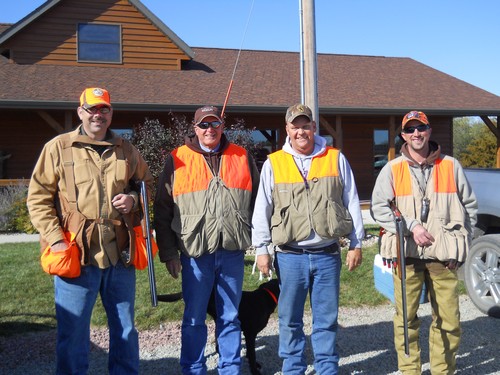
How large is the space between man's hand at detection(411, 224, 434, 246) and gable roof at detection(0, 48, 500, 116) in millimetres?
10533

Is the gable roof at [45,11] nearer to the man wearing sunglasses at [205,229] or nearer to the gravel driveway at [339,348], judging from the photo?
the gravel driveway at [339,348]

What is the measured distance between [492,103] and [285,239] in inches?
617

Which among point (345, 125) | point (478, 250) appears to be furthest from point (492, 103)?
point (478, 250)

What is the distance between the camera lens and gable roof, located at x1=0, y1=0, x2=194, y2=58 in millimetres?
14391

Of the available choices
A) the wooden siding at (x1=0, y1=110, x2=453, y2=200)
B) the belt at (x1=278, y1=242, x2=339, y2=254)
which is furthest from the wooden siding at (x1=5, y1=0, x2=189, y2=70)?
the belt at (x1=278, y1=242, x2=339, y2=254)

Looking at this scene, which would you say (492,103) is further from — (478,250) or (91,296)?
(91,296)

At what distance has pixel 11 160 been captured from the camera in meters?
15.0

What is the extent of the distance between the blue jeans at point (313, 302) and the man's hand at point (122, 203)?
3.48 ft

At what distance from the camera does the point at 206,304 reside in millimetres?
3689

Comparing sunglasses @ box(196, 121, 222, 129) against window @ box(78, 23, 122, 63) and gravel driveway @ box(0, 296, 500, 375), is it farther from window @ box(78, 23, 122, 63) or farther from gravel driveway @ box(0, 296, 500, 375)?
window @ box(78, 23, 122, 63)

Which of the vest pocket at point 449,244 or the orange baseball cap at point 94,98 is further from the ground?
the orange baseball cap at point 94,98

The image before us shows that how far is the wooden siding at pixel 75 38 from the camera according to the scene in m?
14.9

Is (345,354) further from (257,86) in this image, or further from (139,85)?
(257,86)

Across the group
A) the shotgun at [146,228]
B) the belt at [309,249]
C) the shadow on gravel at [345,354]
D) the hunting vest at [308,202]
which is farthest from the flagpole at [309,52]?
the shotgun at [146,228]
